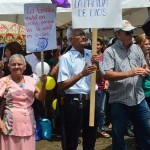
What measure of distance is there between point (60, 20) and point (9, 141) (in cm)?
687

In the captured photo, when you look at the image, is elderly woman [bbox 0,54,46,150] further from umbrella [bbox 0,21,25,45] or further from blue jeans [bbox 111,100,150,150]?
umbrella [bbox 0,21,25,45]

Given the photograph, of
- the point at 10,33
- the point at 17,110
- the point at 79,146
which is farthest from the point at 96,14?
the point at 10,33

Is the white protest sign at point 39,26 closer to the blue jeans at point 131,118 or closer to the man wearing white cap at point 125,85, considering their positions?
the man wearing white cap at point 125,85

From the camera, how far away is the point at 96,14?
4.02m

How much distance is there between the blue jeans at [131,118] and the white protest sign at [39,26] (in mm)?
1081

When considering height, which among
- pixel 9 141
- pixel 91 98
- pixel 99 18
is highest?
pixel 99 18

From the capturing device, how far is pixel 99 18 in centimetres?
402

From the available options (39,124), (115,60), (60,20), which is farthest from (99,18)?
(60,20)

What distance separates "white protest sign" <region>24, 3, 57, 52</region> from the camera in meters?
4.18

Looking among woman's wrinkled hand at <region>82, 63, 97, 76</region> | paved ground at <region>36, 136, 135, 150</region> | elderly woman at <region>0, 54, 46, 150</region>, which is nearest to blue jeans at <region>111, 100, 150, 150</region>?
woman's wrinkled hand at <region>82, 63, 97, 76</region>

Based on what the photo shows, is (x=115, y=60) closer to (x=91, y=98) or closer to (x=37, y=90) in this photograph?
(x=91, y=98)

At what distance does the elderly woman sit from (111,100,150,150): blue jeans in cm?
92

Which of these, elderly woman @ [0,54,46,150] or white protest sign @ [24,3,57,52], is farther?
white protest sign @ [24,3,57,52]

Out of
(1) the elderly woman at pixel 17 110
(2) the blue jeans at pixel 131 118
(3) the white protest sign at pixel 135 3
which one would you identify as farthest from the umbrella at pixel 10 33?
(2) the blue jeans at pixel 131 118
